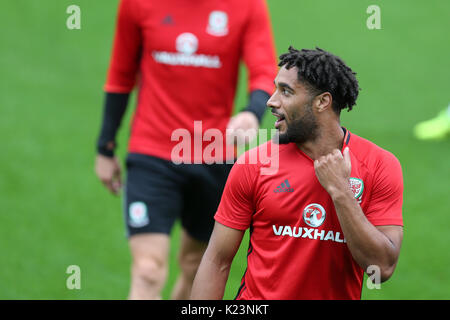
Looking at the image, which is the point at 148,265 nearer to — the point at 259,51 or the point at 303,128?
the point at 259,51

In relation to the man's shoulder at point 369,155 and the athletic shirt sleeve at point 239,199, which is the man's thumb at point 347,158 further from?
the athletic shirt sleeve at point 239,199

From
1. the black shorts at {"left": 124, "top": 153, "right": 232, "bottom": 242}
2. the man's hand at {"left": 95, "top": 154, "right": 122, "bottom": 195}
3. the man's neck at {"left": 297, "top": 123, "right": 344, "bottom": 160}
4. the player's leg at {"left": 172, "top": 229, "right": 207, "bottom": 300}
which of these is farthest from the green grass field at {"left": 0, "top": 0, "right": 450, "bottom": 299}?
the man's neck at {"left": 297, "top": 123, "right": 344, "bottom": 160}

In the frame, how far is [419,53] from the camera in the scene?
1451 centimetres

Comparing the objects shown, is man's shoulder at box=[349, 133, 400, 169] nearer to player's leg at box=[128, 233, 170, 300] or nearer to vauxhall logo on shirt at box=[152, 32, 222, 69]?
vauxhall logo on shirt at box=[152, 32, 222, 69]

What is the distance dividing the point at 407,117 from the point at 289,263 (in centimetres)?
920

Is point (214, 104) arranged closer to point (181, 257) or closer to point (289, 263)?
point (181, 257)

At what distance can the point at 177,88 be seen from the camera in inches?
215

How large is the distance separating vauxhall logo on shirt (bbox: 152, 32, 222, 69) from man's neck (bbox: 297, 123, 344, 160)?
1830 millimetres

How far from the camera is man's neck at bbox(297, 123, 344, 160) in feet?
12.4

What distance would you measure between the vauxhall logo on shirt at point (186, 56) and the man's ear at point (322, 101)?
1.85 meters

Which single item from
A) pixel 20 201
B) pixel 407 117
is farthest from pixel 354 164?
pixel 407 117

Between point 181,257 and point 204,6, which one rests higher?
point 204,6

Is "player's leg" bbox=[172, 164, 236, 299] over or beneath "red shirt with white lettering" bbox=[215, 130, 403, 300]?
beneath

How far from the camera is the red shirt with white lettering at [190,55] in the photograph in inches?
214
